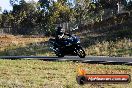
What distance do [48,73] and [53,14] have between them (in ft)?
223

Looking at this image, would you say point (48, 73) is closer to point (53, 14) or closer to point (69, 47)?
point (69, 47)

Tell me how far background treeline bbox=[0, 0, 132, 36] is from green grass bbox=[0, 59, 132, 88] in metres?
60.4

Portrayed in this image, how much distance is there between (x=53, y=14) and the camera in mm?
85375

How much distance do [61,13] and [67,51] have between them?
7041 cm

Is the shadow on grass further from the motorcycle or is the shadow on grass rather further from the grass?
the motorcycle

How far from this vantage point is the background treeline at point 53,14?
85.7 meters

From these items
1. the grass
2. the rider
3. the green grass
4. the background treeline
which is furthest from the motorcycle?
the background treeline

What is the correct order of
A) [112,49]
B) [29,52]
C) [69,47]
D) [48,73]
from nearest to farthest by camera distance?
[69,47], [48,73], [112,49], [29,52]

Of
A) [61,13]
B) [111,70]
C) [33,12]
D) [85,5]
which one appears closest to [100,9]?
[85,5]

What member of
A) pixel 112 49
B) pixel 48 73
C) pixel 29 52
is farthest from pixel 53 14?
pixel 48 73

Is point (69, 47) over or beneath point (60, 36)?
beneath

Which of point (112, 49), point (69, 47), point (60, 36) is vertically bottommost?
point (112, 49)

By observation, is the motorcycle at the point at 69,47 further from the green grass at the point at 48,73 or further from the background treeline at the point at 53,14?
the background treeline at the point at 53,14

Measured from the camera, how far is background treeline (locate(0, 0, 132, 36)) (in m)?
85.7
